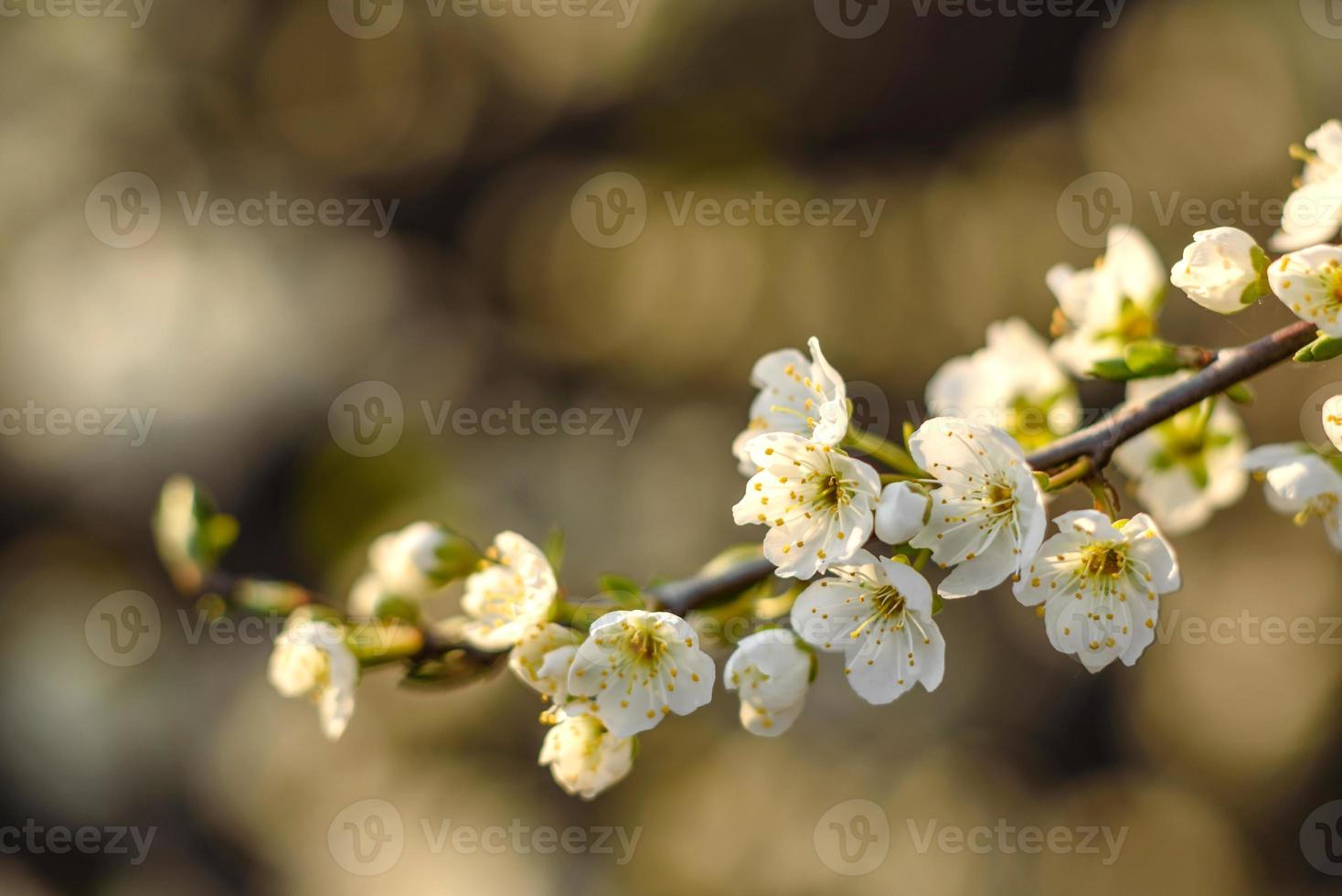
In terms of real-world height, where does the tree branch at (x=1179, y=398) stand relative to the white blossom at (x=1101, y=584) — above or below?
above

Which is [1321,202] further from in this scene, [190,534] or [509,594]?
[190,534]

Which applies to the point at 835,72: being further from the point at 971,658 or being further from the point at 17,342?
the point at 17,342

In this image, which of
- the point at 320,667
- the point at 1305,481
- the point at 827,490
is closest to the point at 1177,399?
the point at 1305,481

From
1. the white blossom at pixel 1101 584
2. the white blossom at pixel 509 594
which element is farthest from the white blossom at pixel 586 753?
the white blossom at pixel 1101 584

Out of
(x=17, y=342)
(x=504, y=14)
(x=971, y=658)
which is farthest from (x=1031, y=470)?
(x=17, y=342)

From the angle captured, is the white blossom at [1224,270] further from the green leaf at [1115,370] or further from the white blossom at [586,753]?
the white blossom at [586,753]

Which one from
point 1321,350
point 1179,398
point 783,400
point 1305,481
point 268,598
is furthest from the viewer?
point 268,598

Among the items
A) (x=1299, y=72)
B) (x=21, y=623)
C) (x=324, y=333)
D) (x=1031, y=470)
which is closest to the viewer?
(x=1031, y=470)
